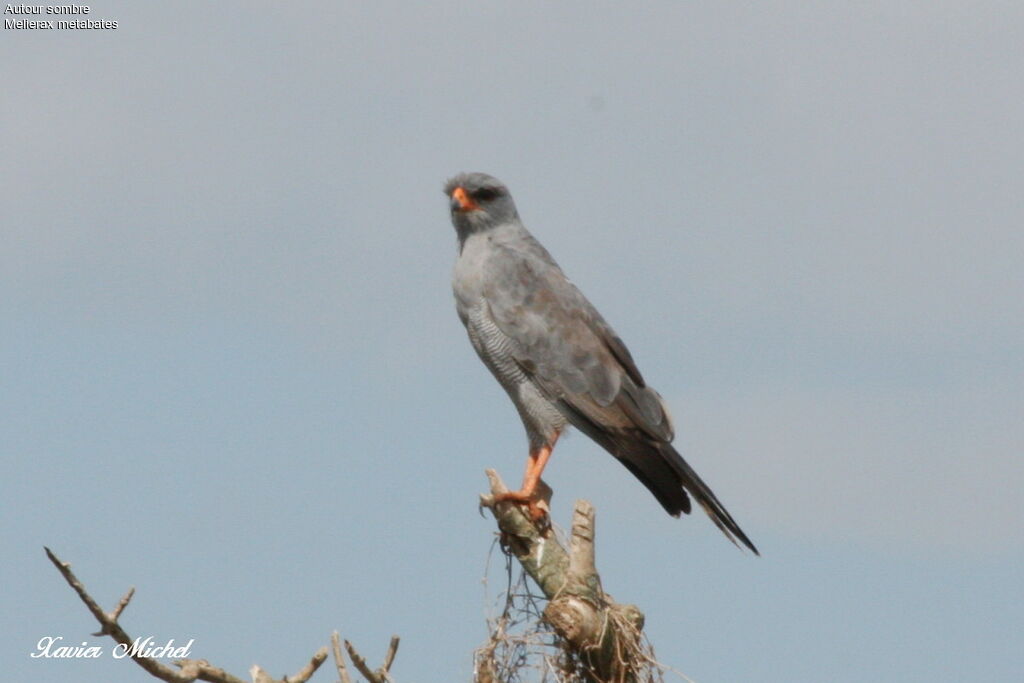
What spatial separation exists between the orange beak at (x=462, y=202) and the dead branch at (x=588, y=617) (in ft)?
9.91

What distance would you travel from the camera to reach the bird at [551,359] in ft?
29.1

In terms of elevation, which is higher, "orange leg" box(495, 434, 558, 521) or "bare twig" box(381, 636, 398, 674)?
"orange leg" box(495, 434, 558, 521)

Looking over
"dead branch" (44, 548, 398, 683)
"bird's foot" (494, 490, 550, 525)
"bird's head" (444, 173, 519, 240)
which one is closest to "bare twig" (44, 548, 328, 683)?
"dead branch" (44, 548, 398, 683)

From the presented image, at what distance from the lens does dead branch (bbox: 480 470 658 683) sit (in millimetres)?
6773

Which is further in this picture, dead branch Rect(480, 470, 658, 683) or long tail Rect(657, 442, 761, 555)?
long tail Rect(657, 442, 761, 555)

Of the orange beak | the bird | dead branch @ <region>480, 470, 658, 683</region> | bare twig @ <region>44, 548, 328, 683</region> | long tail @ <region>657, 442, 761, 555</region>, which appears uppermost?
the orange beak

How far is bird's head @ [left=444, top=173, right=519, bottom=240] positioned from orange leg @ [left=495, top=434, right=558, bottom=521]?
4.89 ft

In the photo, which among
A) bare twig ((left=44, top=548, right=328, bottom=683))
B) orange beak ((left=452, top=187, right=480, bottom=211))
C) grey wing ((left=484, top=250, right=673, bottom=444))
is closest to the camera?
bare twig ((left=44, top=548, right=328, bottom=683))

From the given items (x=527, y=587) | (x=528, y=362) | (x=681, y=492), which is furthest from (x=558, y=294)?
(x=527, y=587)

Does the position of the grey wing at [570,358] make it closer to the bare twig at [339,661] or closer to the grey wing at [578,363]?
the grey wing at [578,363]

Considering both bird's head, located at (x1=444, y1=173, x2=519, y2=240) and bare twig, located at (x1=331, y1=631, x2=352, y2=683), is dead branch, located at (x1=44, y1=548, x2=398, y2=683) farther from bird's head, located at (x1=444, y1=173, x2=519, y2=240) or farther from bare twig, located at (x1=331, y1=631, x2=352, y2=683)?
bird's head, located at (x1=444, y1=173, x2=519, y2=240)

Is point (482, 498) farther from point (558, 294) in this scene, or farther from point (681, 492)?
point (558, 294)

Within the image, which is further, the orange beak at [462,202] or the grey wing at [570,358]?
the orange beak at [462,202]

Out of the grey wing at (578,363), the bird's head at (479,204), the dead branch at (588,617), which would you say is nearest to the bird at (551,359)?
the grey wing at (578,363)
